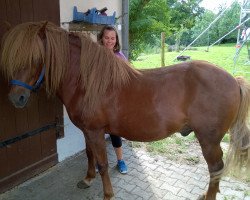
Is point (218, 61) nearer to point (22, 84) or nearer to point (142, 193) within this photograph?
point (142, 193)

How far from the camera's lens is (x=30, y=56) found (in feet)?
6.53

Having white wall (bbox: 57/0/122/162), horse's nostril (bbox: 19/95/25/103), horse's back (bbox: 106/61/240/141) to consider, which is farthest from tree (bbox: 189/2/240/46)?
horse's nostril (bbox: 19/95/25/103)

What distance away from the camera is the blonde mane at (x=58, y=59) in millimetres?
1998

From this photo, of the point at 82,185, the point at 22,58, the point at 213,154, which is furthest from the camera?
the point at 82,185

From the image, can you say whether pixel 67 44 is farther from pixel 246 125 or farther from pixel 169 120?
pixel 246 125

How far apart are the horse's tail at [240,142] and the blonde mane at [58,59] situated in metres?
1.03

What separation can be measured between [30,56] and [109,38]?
109cm

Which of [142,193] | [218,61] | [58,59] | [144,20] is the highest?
[144,20]

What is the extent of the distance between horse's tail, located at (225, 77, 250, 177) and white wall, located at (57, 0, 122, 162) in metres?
1.98

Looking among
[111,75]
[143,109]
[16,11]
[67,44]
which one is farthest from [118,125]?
[16,11]

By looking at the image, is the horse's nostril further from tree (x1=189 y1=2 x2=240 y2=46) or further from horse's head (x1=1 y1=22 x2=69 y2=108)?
tree (x1=189 y1=2 x2=240 y2=46)

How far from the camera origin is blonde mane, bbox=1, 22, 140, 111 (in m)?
2.00

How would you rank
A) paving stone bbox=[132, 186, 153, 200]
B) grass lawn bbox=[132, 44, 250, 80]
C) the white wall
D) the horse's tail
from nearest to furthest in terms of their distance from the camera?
1. the horse's tail
2. paving stone bbox=[132, 186, 153, 200]
3. the white wall
4. grass lawn bbox=[132, 44, 250, 80]

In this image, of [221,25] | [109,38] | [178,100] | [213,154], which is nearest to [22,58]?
[109,38]
